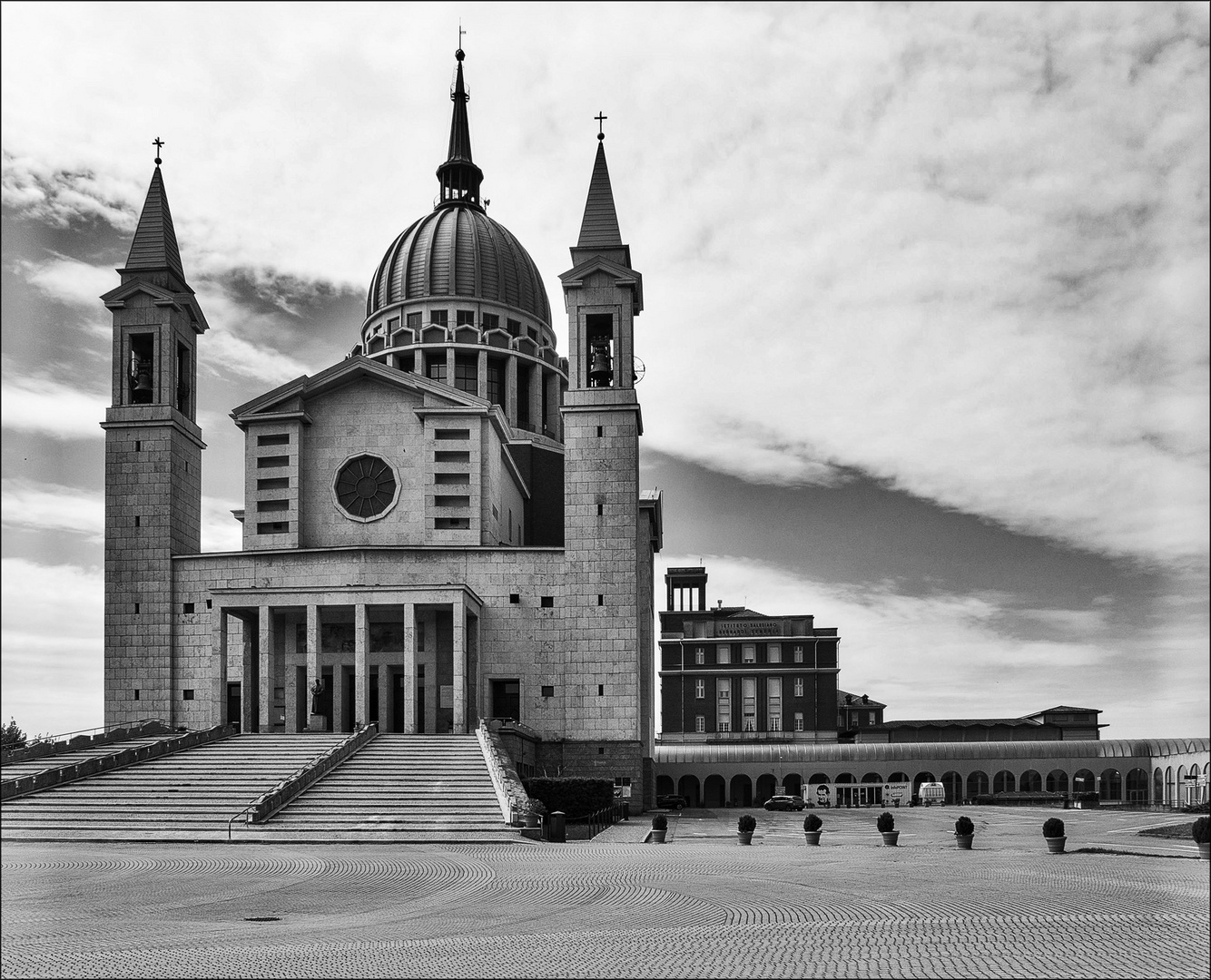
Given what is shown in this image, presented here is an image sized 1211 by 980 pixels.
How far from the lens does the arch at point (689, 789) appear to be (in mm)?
104688

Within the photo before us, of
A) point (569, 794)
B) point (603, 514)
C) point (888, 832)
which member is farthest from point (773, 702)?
point (888, 832)

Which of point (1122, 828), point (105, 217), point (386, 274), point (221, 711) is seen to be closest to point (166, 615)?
point (221, 711)

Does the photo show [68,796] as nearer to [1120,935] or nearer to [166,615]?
[166,615]

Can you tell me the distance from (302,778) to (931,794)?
194ft

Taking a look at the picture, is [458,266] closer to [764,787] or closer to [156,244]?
[156,244]

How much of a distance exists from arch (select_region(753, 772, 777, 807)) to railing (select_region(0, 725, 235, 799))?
2121 inches

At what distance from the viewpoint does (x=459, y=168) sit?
102250 millimetres

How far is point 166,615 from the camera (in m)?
67.8

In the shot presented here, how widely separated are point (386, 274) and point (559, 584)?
1519 inches

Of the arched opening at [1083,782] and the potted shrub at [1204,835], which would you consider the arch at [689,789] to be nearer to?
the arched opening at [1083,782]

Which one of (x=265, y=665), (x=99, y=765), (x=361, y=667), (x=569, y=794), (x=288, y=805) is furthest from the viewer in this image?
(x=265, y=665)

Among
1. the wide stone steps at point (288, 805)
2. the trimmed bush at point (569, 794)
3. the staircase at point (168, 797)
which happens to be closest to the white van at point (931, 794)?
the trimmed bush at point (569, 794)

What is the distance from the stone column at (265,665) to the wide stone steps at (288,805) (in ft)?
19.3

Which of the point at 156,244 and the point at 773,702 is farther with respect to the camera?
the point at 773,702
